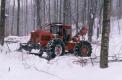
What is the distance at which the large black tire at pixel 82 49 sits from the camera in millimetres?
20141

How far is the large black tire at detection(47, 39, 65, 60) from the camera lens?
18498 millimetres

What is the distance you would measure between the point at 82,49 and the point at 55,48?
227 centimetres

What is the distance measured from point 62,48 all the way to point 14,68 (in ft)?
20.5

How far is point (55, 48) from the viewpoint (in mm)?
18812

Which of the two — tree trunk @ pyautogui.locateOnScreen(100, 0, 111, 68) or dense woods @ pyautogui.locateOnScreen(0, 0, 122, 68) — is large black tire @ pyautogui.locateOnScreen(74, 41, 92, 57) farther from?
tree trunk @ pyautogui.locateOnScreen(100, 0, 111, 68)

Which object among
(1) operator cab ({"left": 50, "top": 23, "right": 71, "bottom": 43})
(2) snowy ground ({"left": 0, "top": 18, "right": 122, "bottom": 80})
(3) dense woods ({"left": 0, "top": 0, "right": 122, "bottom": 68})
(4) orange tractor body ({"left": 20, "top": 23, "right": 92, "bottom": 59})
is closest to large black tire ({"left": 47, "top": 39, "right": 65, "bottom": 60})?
(4) orange tractor body ({"left": 20, "top": 23, "right": 92, "bottom": 59})

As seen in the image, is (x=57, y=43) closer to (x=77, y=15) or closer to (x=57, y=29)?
(x=57, y=29)

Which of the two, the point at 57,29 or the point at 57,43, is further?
the point at 57,29

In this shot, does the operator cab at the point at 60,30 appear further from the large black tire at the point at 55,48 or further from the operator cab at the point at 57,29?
the large black tire at the point at 55,48

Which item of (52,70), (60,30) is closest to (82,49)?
(60,30)

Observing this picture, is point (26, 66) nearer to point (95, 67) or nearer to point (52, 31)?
point (95, 67)

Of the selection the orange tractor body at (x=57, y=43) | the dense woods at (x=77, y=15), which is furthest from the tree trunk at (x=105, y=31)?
the orange tractor body at (x=57, y=43)

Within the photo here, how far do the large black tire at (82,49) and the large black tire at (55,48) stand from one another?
3.67 ft

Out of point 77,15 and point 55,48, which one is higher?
point 77,15
